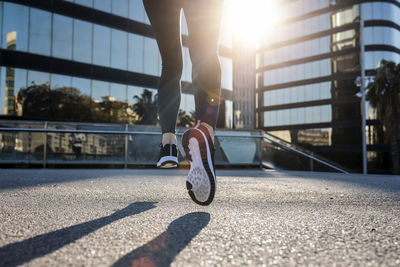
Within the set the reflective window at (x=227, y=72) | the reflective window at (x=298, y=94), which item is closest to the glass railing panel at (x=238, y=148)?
the reflective window at (x=227, y=72)

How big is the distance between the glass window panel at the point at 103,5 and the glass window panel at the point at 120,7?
0.99 feet

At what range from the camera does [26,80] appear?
810 inches

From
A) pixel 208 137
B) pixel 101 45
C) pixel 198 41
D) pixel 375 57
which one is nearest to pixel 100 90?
pixel 101 45

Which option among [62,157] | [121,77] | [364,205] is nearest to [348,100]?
[121,77]

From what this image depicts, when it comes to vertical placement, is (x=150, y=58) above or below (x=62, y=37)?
below

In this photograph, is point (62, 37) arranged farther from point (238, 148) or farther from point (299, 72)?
point (299, 72)

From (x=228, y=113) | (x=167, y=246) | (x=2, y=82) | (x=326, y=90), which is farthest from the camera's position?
(x=326, y=90)

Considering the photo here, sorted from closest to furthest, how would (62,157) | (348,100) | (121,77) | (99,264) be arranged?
(99,264) → (62,157) → (121,77) → (348,100)

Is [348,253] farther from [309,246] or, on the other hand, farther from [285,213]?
[285,213]

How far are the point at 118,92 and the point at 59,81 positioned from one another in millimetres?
4035

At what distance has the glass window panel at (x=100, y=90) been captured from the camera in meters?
23.2

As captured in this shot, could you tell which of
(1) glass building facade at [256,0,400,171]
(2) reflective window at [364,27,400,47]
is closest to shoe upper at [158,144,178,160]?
(1) glass building facade at [256,0,400,171]

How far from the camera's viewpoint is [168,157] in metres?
1.93

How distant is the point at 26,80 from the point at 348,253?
22718 millimetres
